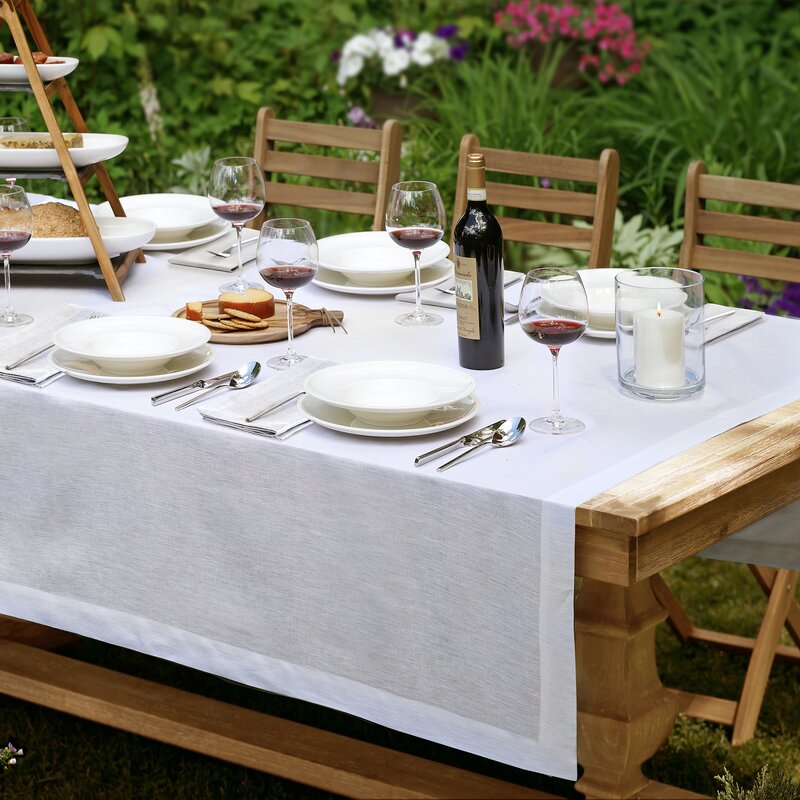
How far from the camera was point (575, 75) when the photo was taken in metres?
5.95

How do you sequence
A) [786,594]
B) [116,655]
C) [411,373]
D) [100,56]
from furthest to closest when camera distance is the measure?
1. [100,56]
2. [116,655]
3. [786,594]
4. [411,373]

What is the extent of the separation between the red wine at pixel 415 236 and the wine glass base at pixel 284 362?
323 mm

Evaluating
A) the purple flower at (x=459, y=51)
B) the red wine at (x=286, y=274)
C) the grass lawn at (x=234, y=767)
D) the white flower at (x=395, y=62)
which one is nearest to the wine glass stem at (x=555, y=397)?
the red wine at (x=286, y=274)

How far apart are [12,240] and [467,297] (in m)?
0.83

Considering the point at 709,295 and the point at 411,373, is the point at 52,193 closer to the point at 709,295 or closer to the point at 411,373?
the point at 709,295

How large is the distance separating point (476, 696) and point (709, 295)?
2.74 meters

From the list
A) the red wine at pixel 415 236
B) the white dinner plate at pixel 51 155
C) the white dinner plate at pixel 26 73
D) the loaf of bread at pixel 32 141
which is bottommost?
the red wine at pixel 415 236

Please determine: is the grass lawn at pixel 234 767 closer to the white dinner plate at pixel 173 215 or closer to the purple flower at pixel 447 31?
the white dinner plate at pixel 173 215

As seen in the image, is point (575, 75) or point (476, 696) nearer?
point (476, 696)

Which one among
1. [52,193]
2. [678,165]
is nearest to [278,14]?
[52,193]

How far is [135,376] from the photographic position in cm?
212

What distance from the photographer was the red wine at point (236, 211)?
2605mm

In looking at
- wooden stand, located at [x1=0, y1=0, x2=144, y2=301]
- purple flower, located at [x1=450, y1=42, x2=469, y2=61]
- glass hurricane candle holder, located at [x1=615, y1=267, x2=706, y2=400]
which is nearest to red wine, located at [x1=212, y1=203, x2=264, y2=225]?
wooden stand, located at [x1=0, y1=0, x2=144, y2=301]

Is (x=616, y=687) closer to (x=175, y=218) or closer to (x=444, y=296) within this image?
(x=444, y=296)
